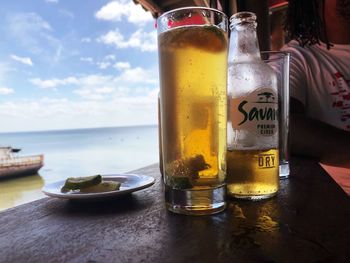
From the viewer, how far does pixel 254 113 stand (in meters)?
0.48

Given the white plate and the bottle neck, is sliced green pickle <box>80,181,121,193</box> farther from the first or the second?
the bottle neck

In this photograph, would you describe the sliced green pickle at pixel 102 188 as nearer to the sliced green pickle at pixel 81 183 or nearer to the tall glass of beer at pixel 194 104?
the sliced green pickle at pixel 81 183

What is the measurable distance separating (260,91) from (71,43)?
31.7 metres

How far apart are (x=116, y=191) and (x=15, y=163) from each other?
39.4ft

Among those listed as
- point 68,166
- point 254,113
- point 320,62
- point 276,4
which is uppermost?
point 276,4

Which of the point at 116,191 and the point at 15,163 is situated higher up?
the point at 116,191

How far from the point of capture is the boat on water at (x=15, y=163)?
34.8 feet

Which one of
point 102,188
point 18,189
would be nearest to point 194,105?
point 102,188

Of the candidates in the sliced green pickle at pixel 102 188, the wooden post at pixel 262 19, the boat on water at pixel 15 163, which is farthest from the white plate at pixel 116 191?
the boat on water at pixel 15 163

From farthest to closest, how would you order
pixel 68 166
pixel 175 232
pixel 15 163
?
pixel 68 166 → pixel 15 163 → pixel 175 232

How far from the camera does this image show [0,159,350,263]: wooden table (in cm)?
27

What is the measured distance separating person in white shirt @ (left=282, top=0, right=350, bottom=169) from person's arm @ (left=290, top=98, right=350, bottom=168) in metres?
0.03

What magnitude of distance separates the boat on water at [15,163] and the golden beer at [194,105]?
11.3m

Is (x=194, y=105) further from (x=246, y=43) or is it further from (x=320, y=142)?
(x=320, y=142)
